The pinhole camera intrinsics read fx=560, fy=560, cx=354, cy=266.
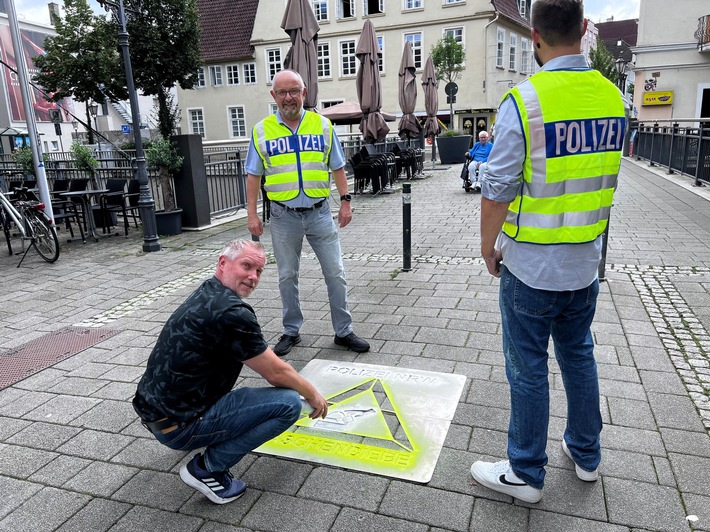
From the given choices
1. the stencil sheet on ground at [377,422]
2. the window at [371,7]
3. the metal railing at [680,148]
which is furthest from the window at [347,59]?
the stencil sheet on ground at [377,422]

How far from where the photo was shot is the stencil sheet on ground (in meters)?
2.88

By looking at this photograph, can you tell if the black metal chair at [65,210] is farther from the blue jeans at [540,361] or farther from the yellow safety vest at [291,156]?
the blue jeans at [540,361]

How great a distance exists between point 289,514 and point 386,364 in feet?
5.56

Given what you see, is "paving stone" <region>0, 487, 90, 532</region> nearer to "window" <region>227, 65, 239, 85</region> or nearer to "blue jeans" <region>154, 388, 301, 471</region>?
"blue jeans" <region>154, 388, 301, 471</region>

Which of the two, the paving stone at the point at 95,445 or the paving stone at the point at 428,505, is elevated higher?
the paving stone at the point at 95,445

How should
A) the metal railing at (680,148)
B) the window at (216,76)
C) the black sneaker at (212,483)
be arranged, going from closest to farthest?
the black sneaker at (212,483)
the metal railing at (680,148)
the window at (216,76)

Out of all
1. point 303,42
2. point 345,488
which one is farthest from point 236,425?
point 303,42

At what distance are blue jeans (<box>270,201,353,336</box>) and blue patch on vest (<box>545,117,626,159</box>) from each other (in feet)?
7.38

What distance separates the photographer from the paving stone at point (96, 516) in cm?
247

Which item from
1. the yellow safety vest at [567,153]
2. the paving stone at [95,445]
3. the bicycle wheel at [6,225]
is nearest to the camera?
the yellow safety vest at [567,153]

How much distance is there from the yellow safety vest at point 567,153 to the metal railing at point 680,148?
12656mm

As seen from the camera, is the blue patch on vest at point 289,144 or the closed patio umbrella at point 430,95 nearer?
the blue patch on vest at point 289,144

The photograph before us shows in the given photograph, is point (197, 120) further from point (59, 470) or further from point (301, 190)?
point (59, 470)

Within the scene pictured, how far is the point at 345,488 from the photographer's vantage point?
8.77 feet
